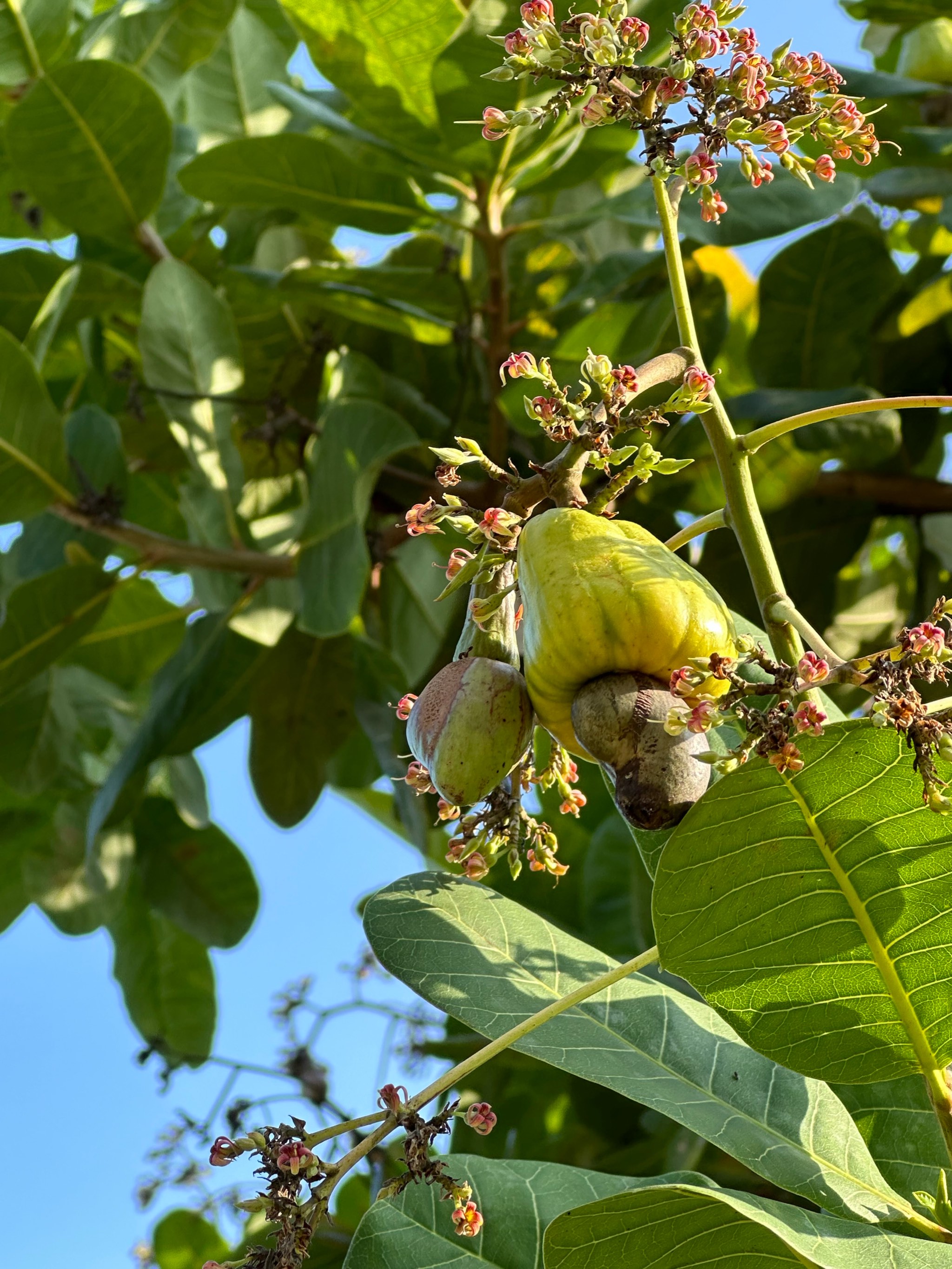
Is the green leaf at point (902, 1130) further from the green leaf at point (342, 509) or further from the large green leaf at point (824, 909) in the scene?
the green leaf at point (342, 509)

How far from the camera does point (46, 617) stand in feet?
8.41

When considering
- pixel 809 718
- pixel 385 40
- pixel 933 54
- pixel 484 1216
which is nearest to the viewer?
pixel 809 718

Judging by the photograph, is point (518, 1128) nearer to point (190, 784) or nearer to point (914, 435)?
point (190, 784)

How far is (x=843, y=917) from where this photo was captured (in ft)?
3.67

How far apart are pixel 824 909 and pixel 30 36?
2719 mm

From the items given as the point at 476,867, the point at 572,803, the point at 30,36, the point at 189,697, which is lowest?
the point at 476,867

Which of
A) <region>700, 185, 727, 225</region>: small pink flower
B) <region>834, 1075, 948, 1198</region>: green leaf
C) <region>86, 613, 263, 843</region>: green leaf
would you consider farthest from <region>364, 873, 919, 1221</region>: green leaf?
<region>86, 613, 263, 843</region>: green leaf

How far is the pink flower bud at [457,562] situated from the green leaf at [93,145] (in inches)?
70.1

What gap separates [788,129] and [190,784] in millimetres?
2284

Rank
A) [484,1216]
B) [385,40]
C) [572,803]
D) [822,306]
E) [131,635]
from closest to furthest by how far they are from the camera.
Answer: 1. [572,803]
2. [484,1216]
3. [385,40]
4. [822,306]
5. [131,635]

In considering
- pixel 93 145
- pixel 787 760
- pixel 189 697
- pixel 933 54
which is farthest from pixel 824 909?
pixel 933 54

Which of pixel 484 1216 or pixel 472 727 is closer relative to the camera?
pixel 472 727

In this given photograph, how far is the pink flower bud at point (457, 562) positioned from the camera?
1.10 metres

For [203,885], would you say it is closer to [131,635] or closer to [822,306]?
[131,635]
